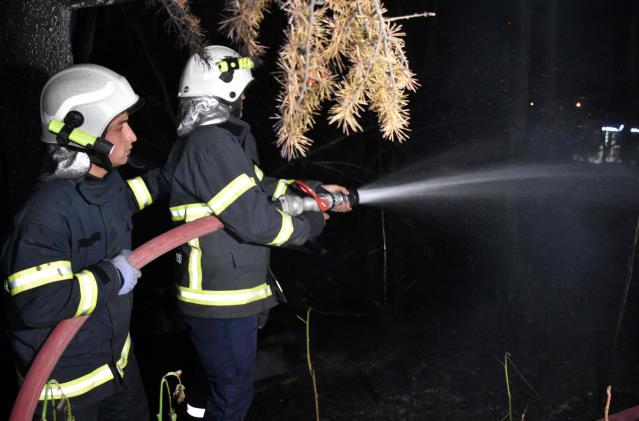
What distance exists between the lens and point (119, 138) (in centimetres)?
239

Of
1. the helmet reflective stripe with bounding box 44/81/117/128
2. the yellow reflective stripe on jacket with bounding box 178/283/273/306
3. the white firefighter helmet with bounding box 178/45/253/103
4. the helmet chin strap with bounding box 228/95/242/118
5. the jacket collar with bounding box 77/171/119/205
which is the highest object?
the white firefighter helmet with bounding box 178/45/253/103

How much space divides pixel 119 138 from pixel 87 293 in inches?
30.4

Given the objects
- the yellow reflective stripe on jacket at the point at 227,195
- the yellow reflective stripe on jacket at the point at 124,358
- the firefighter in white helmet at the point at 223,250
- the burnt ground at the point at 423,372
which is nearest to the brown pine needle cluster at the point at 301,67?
the yellow reflective stripe on jacket at the point at 227,195

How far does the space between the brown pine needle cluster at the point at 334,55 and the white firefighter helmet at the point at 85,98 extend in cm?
69

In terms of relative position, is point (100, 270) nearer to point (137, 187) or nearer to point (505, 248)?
point (137, 187)

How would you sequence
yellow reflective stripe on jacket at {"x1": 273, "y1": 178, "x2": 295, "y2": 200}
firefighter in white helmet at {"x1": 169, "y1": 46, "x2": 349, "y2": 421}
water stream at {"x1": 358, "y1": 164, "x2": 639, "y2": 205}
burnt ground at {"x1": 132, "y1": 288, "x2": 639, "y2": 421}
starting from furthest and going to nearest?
water stream at {"x1": 358, "y1": 164, "x2": 639, "y2": 205}, burnt ground at {"x1": 132, "y1": 288, "x2": 639, "y2": 421}, yellow reflective stripe on jacket at {"x1": 273, "y1": 178, "x2": 295, "y2": 200}, firefighter in white helmet at {"x1": 169, "y1": 46, "x2": 349, "y2": 421}

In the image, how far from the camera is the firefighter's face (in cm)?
235

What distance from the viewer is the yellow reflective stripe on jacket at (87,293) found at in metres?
2.00

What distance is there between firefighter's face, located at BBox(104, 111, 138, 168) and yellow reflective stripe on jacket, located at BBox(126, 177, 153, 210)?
480 millimetres

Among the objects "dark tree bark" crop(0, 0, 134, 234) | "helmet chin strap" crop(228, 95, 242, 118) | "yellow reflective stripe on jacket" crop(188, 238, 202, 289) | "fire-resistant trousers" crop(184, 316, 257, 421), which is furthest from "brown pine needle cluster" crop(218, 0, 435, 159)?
"fire-resistant trousers" crop(184, 316, 257, 421)

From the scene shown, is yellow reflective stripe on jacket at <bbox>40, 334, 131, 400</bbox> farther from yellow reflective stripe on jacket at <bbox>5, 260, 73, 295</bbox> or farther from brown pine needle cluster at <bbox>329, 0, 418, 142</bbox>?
brown pine needle cluster at <bbox>329, 0, 418, 142</bbox>

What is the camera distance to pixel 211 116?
2.83 m

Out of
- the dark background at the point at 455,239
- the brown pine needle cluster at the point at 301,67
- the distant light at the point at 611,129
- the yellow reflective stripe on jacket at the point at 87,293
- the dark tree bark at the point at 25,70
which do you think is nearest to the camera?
the brown pine needle cluster at the point at 301,67

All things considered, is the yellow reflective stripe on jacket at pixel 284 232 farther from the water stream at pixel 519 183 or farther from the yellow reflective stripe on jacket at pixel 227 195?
the water stream at pixel 519 183
